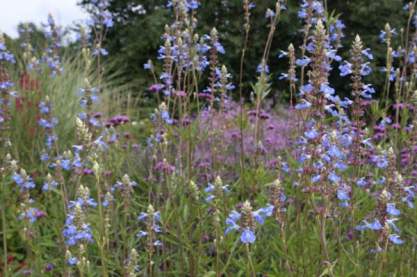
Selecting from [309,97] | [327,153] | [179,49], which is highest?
[179,49]

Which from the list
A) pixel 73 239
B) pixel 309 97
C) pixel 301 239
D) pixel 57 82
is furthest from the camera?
pixel 57 82

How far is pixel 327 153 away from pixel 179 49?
1667mm

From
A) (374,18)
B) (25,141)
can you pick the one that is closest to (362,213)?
(25,141)

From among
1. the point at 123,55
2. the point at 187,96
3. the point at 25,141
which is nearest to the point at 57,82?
the point at 25,141

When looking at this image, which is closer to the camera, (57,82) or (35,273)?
(35,273)

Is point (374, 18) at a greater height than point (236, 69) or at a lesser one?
greater

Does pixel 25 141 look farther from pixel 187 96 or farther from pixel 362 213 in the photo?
pixel 362 213

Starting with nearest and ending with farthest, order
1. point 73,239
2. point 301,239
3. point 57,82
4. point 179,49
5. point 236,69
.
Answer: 1. point 73,239
2. point 301,239
3. point 179,49
4. point 57,82
5. point 236,69

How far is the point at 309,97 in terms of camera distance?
259 centimetres

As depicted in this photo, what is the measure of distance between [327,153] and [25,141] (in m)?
3.97

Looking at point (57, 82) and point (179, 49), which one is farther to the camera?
point (57, 82)

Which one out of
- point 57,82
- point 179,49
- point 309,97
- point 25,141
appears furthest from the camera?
point 57,82

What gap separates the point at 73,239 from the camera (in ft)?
9.08

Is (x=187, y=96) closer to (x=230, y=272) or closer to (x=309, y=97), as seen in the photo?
(x=230, y=272)
